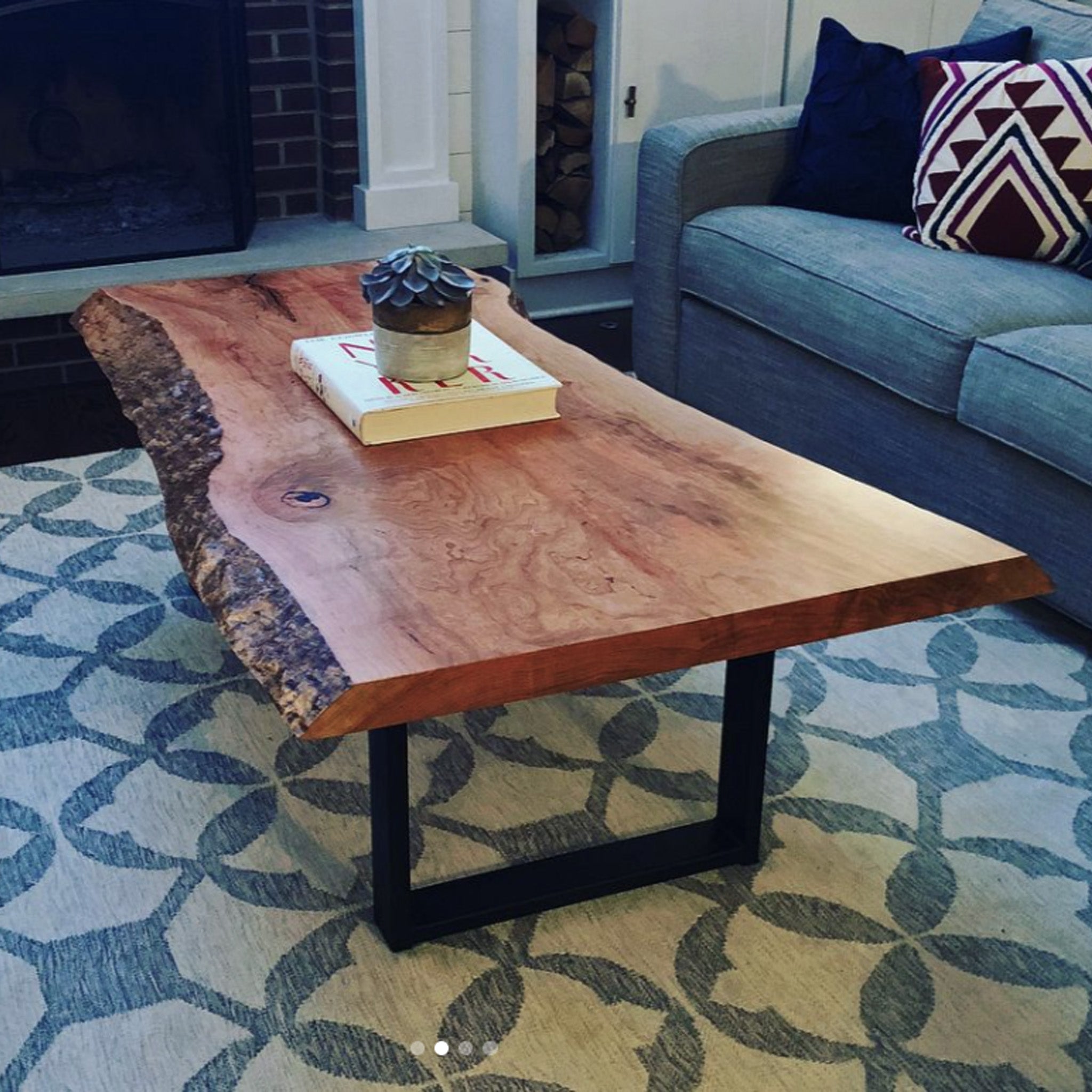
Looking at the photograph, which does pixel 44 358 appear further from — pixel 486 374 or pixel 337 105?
pixel 486 374

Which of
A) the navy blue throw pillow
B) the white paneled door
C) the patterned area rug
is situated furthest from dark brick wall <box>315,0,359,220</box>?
the patterned area rug

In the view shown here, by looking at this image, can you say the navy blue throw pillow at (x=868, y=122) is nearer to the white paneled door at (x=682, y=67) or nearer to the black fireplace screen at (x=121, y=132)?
the white paneled door at (x=682, y=67)

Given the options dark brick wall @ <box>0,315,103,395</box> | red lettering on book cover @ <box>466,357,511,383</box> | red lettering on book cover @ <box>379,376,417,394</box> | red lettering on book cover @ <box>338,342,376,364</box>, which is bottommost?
dark brick wall @ <box>0,315,103,395</box>

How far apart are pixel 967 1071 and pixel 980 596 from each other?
0.49m

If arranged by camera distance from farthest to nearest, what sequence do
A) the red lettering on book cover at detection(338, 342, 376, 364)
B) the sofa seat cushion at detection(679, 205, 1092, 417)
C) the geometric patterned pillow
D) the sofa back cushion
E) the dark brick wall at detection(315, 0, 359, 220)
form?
the dark brick wall at detection(315, 0, 359, 220), the sofa back cushion, the geometric patterned pillow, the sofa seat cushion at detection(679, 205, 1092, 417), the red lettering on book cover at detection(338, 342, 376, 364)

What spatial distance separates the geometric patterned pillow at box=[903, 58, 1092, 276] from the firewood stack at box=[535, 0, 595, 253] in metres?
1.10

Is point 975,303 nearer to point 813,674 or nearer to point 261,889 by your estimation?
point 813,674

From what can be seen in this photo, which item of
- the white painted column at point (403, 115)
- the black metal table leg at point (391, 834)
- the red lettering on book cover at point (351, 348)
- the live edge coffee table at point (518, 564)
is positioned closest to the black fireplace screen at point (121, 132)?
the white painted column at point (403, 115)

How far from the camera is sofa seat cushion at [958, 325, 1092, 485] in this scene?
2.24 metres

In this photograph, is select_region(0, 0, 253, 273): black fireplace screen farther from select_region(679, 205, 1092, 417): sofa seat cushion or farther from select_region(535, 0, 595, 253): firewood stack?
select_region(679, 205, 1092, 417): sofa seat cushion

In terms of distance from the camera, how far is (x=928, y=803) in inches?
78.5

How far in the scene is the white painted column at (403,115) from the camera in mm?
3475

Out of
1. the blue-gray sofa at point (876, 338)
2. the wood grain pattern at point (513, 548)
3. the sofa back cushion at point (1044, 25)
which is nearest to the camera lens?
the wood grain pattern at point (513, 548)

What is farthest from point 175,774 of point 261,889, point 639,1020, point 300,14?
point 300,14
